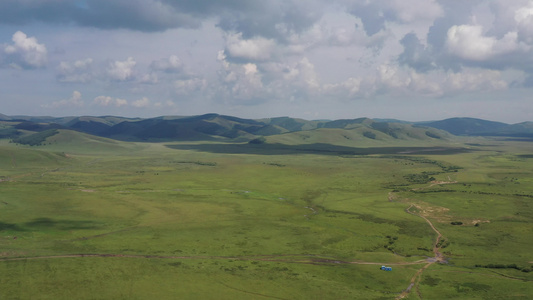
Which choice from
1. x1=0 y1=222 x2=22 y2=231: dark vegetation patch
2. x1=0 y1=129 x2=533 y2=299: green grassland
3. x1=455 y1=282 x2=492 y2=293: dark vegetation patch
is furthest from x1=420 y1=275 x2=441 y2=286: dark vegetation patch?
x1=0 y1=222 x2=22 y2=231: dark vegetation patch

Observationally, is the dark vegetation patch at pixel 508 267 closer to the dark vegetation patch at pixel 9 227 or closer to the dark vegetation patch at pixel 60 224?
the dark vegetation patch at pixel 60 224

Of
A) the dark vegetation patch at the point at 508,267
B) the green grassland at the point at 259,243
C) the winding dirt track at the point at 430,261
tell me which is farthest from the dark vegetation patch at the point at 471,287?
the dark vegetation patch at the point at 508,267

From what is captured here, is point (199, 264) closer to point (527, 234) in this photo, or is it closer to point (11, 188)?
point (527, 234)

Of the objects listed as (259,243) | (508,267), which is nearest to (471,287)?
(508,267)

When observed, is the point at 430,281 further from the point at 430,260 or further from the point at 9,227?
the point at 9,227

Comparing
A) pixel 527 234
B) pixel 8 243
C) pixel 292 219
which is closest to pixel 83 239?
pixel 8 243

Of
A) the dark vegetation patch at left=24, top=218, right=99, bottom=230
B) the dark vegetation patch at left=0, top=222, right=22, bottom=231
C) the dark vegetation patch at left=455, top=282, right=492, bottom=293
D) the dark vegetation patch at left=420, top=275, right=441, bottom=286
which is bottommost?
the dark vegetation patch at left=420, top=275, right=441, bottom=286

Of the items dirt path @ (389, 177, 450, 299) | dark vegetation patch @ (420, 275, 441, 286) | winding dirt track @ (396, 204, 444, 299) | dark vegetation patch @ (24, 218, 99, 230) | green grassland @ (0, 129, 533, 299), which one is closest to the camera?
winding dirt track @ (396, 204, 444, 299)

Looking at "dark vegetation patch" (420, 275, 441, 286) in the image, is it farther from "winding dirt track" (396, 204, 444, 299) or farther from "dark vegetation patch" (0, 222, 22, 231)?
"dark vegetation patch" (0, 222, 22, 231)

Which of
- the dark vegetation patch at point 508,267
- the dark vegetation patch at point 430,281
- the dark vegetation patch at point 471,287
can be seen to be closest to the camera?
the dark vegetation patch at point 471,287

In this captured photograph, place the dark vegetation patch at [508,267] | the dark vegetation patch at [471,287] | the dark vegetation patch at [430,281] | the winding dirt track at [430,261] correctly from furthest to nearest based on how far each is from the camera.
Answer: the dark vegetation patch at [508,267]
the dark vegetation patch at [430,281]
the dark vegetation patch at [471,287]
the winding dirt track at [430,261]

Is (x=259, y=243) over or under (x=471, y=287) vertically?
under
